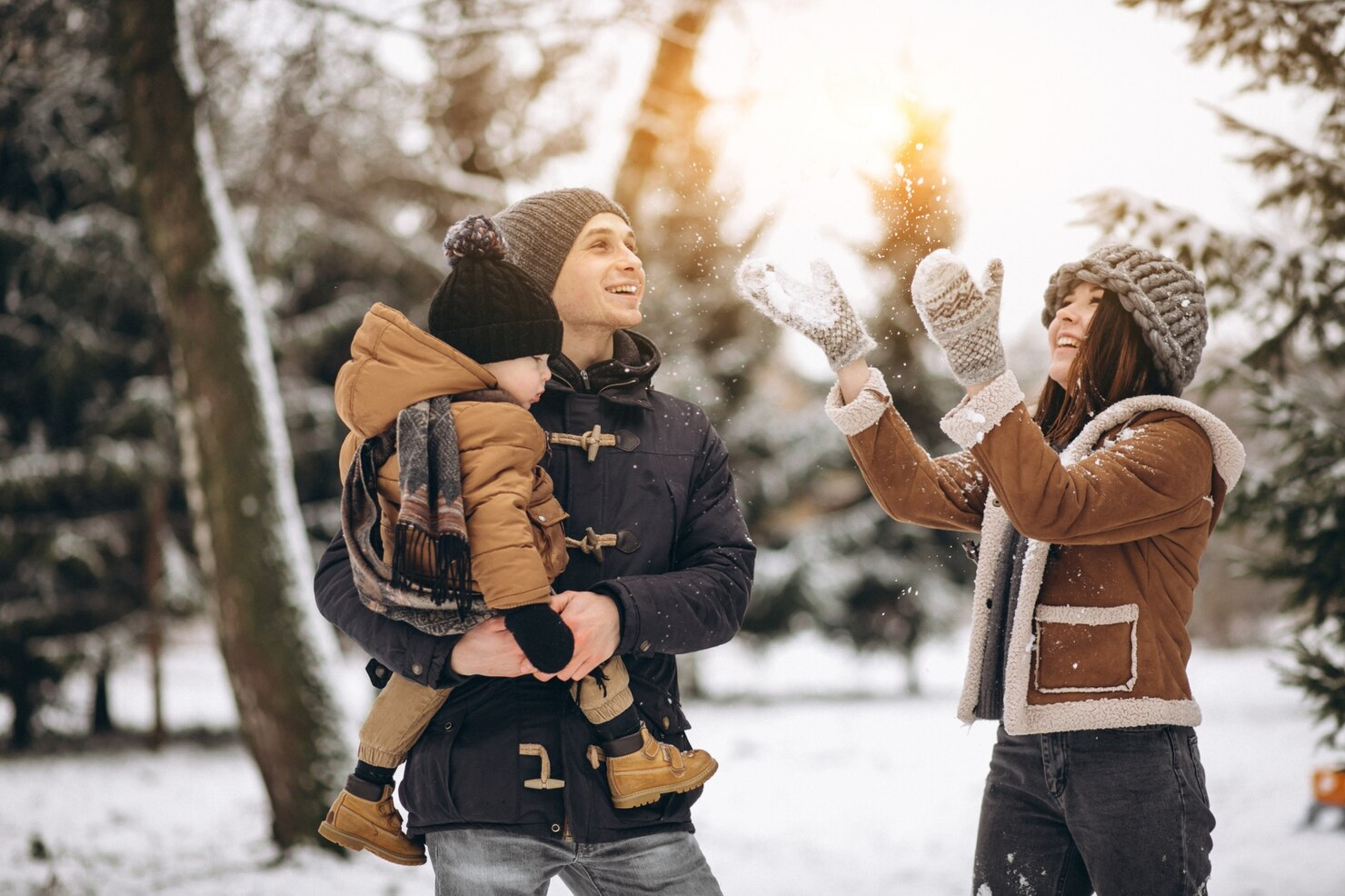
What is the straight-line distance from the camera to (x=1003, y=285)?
205 cm

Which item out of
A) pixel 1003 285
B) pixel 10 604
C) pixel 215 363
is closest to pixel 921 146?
pixel 1003 285

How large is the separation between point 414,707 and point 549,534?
15.7 inches

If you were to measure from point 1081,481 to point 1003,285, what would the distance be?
1.22 ft

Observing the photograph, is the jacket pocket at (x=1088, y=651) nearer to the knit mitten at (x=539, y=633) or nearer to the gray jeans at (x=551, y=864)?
the gray jeans at (x=551, y=864)

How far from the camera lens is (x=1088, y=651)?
7.30ft

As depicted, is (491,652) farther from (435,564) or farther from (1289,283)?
(1289,283)

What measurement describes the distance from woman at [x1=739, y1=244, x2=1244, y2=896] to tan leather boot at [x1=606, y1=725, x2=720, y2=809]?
26.5 inches

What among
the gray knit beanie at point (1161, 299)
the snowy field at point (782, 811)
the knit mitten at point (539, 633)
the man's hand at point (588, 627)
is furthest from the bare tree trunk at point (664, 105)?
the knit mitten at point (539, 633)

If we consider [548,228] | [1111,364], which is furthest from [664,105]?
[1111,364]

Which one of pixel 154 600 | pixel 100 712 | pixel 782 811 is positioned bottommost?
pixel 100 712

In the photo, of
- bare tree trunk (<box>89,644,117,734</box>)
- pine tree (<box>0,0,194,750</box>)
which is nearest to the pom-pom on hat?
pine tree (<box>0,0,194,750</box>)

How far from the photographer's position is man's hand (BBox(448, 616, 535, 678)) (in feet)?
6.44

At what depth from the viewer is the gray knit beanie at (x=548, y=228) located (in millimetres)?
2379

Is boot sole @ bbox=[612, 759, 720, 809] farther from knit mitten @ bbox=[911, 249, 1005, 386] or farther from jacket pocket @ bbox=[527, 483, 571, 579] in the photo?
knit mitten @ bbox=[911, 249, 1005, 386]
